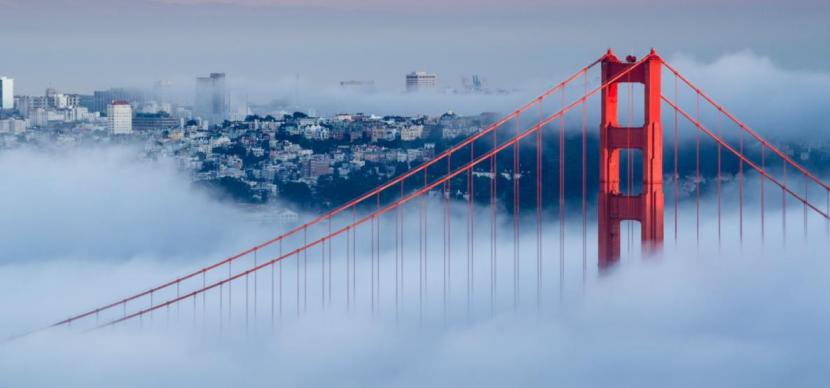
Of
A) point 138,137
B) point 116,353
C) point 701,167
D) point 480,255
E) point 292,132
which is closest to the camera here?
point 116,353

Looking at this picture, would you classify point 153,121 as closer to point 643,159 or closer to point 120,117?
point 120,117

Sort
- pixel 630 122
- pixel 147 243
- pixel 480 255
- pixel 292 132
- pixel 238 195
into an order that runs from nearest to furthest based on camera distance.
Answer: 1. pixel 630 122
2. pixel 480 255
3. pixel 147 243
4. pixel 238 195
5. pixel 292 132

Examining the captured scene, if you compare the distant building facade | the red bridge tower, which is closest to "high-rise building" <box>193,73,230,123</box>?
the distant building facade

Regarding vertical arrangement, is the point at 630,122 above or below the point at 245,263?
above

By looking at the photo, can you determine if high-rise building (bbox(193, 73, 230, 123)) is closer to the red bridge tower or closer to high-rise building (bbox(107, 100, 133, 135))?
high-rise building (bbox(107, 100, 133, 135))

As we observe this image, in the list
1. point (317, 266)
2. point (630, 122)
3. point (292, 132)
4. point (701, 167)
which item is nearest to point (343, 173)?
point (292, 132)

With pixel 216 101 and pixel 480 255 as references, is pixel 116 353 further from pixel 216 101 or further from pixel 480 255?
pixel 216 101

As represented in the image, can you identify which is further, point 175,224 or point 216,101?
point 216,101

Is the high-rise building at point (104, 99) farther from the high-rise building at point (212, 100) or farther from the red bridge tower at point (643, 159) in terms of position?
the red bridge tower at point (643, 159)
